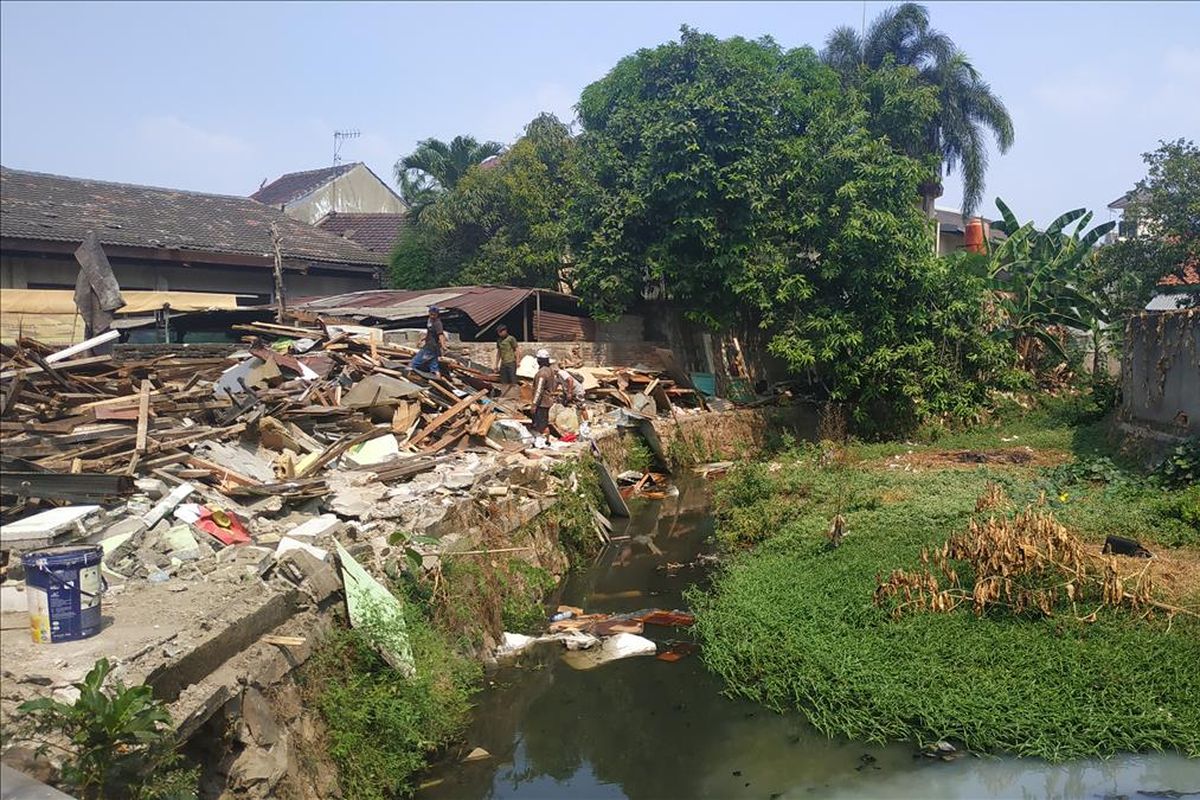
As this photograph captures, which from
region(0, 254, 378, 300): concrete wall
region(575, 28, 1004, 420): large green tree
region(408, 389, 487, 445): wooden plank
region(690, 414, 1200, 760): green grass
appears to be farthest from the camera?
region(575, 28, 1004, 420): large green tree

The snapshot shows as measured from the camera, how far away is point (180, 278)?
17.1 m

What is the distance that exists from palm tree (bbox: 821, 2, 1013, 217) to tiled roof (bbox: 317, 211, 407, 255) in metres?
14.2

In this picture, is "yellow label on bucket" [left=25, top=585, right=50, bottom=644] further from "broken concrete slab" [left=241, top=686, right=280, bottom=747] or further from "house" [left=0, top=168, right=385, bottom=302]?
"house" [left=0, top=168, right=385, bottom=302]

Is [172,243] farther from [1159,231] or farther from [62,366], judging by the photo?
[1159,231]

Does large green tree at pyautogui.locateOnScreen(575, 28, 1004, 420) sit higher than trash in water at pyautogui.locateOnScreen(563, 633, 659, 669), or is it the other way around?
large green tree at pyautogui.locateOnScreen(575, 28, 1004, 420)

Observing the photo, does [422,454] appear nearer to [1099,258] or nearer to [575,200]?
[575,200]

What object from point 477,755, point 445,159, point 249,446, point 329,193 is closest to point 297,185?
point 329,193

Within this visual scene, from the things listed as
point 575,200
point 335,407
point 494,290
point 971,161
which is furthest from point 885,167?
point 335,407

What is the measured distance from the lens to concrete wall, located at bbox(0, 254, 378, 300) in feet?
34.1

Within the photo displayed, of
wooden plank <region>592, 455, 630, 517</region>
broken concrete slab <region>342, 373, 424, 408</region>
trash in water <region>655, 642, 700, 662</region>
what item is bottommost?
trash in water <region>655, 642, 700, 662</region>

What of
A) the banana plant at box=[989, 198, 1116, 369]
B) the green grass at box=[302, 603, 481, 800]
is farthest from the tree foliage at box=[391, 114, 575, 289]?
the green grass at box=[302, 603, 481, 800]

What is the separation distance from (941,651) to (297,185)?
2759 centimetres

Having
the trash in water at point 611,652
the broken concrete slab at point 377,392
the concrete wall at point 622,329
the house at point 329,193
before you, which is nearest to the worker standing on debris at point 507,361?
the broken concrete slab at point 377,392

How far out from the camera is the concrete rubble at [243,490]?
200 inches
